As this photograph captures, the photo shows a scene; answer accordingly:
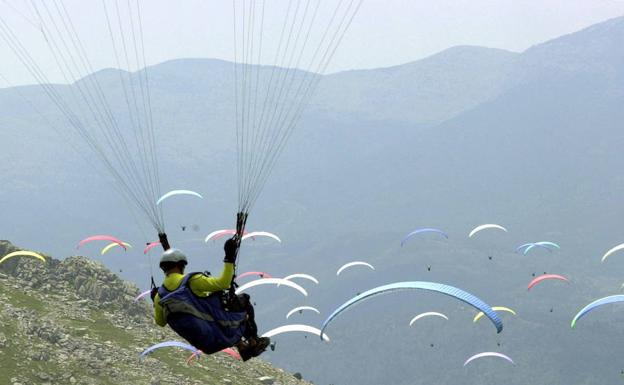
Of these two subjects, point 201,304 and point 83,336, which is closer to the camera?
point 201,304

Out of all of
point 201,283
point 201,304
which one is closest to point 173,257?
point 201,283

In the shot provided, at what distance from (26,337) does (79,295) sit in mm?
15461

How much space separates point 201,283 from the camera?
14461 millimetres

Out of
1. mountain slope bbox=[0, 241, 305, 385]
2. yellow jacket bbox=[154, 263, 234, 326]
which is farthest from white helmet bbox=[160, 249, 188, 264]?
mountain slope bbox=[0, 241, 305, 385]

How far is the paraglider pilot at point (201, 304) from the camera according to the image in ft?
47.2

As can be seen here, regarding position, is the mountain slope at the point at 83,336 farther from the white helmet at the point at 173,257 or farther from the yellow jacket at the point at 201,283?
the white helmet at the point at 173,257

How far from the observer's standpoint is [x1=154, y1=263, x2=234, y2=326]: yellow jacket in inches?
553

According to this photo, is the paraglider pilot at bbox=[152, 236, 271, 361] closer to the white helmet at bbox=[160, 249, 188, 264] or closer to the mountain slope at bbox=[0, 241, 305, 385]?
the white helmet at bbox=[160, 249, 188, 264]

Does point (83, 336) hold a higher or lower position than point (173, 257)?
lower

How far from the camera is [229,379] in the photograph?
64688 millimetres

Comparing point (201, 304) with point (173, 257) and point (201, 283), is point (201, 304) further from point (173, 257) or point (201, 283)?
point (173, 257)

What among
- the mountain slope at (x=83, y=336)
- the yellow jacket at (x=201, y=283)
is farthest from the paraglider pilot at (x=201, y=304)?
the mountain slope at (x=83, y=336)

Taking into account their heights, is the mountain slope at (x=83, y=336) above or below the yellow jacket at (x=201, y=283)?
below

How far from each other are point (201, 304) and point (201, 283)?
444 millimetres
